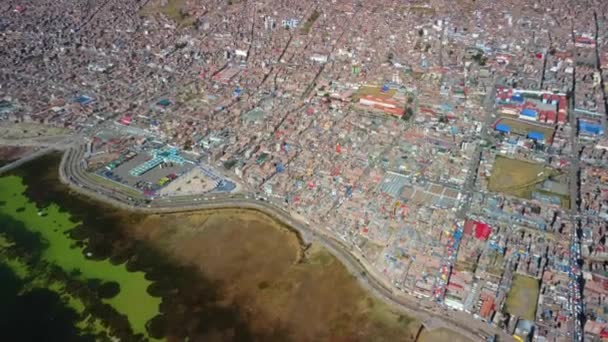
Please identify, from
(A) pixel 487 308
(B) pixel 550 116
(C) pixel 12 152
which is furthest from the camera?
(B) pixel 550 116

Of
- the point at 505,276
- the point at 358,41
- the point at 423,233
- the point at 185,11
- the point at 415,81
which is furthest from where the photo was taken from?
the point at 185,11

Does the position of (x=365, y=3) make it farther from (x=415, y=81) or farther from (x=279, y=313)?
(x=279, y=313)

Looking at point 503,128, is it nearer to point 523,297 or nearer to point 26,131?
point 523,297

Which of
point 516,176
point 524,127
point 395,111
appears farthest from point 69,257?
point 524,127

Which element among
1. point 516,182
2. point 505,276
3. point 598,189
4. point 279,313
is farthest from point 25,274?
point 598,189

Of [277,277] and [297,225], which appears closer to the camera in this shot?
[277,277]

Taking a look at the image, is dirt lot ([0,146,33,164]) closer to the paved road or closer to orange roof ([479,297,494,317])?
the paved road
